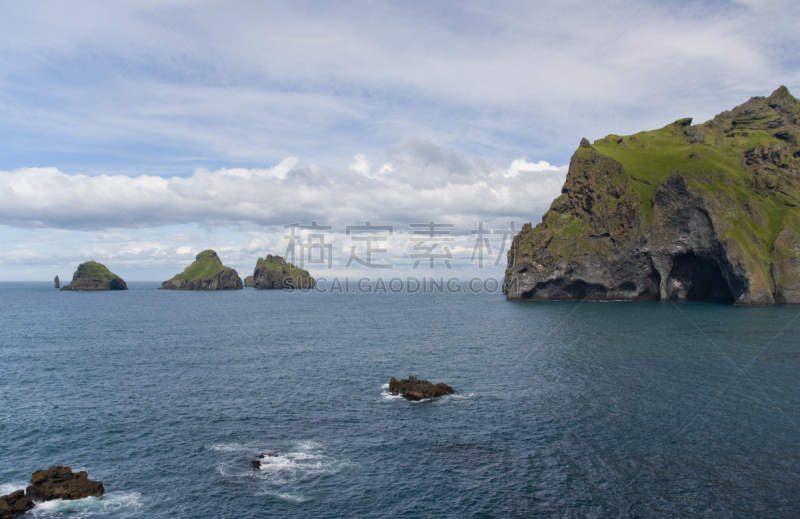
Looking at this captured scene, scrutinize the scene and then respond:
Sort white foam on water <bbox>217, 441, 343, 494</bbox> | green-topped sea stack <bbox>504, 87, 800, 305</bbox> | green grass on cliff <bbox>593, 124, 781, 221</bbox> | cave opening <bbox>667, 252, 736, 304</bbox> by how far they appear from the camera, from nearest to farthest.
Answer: white foam on water <bbox>217, 441, 343, 494</bbox> < green-topped sea stack <bbox>504, 87, 800, 305</bbox> < cave opening <bbox>667, 252, 736, 304</bbox> < green grass on cliff <bbox>593, 124, 781, 221</bbox>

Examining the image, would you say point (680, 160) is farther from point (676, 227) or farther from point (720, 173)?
point (676, 227)

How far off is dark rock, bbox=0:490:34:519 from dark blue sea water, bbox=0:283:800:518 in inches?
66.9

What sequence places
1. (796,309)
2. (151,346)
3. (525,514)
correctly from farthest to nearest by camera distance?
(796,309)
(151,346)
(525,514)

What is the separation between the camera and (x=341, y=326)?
125438mm

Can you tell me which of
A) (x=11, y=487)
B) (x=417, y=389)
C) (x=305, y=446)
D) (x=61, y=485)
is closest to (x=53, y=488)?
(x=61, y=485)

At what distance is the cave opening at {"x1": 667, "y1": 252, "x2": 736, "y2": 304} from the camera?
153 meters

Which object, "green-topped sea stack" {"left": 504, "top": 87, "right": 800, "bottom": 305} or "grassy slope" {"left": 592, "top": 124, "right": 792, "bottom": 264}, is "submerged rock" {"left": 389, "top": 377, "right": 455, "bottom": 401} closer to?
"green-topped sea stack" {"left": 504, "top": 87, "right": 800, "bottom": 305}

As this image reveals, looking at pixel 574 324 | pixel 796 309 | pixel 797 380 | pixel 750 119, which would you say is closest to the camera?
pixel 797 380

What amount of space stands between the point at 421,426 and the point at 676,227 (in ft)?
448

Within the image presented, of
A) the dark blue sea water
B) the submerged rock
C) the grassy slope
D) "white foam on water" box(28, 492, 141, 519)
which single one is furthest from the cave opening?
"white foam on water" box(28, 492, 141, 519)

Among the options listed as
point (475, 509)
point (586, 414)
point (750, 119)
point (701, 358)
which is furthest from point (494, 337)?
point (750, 119)

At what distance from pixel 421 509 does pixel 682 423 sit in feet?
98.5

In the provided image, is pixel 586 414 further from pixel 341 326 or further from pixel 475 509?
pixel 341 326

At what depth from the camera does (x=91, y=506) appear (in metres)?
33.1
